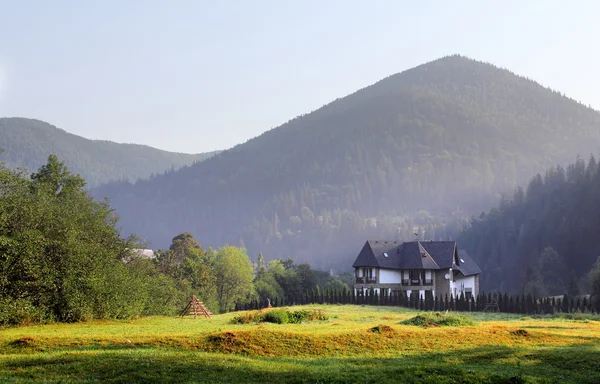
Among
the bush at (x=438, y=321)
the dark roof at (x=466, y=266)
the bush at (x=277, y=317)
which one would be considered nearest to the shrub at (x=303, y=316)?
Answer: the bush at (x=277, y=317)

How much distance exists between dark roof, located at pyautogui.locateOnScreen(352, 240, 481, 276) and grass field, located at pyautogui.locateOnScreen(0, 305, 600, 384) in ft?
164

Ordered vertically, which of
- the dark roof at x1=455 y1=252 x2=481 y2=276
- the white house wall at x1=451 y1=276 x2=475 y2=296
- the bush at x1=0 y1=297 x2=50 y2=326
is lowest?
the bush at x1=0 y1=297 x2=50 y2=326

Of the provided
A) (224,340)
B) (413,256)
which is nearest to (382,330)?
(224,340)

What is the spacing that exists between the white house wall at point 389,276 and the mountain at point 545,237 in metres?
27.2

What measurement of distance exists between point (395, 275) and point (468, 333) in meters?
53.7

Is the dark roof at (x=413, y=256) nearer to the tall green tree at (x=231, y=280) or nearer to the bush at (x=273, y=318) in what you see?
the tall green tree at (x=231, y=280)

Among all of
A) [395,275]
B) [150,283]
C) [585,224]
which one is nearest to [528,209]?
[585,224]

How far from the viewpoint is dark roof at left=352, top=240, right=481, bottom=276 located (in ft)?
263

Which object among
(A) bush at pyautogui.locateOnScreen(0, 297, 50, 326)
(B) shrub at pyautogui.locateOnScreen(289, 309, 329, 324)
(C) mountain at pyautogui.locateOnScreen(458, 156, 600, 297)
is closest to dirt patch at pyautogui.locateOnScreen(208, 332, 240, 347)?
(A) bush at pyautogui.locateOnScreen(0, 297, 50, 326)

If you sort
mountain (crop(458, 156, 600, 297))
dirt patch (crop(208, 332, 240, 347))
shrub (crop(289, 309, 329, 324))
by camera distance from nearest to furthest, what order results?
dirt patch (crop(208, 332, 240, 347)) → shrub (crop(289, 309, 329, 324)) → mountain (crop(458, 156, 600, 297))

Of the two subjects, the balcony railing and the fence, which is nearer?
the fence

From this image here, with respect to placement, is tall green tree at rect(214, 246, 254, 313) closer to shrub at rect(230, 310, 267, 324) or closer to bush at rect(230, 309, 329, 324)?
bush at rect(230, 309, 329, 324)

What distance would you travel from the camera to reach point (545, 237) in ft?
465

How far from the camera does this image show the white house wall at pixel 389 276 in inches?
3231
